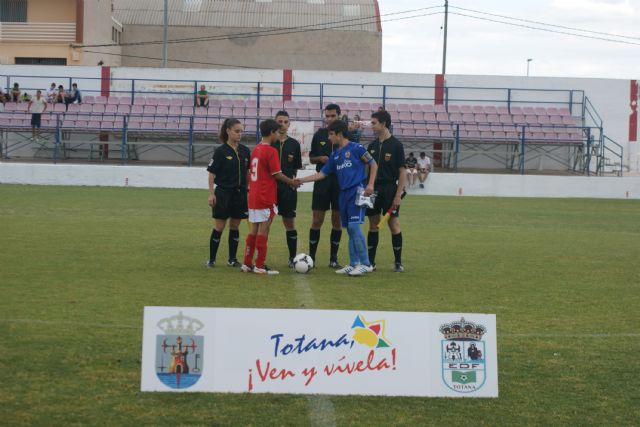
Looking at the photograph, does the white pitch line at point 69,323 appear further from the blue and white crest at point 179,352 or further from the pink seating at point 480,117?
the pink seating at point 480,117

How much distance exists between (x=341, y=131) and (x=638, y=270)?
15.0ft

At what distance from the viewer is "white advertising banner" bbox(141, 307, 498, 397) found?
5691 millimetres

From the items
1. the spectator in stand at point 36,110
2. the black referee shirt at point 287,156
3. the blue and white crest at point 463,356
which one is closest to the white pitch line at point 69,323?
the blue and white crest at point 463,356

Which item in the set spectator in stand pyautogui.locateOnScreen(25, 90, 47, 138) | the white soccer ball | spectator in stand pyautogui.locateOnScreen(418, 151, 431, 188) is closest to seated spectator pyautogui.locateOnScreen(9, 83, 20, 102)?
Result: spectator in stand pyautogui.locateOnScreen(25, 90, 47, 138)

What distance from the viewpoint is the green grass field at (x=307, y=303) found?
5.77m

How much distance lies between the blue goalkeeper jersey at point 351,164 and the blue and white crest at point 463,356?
18.1ft

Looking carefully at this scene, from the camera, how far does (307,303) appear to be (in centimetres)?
916

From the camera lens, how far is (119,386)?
614 centimetres

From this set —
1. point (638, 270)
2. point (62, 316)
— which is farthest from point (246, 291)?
point (638, 270)

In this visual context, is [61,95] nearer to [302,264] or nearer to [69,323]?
[302,264]

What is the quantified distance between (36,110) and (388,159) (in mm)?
26981

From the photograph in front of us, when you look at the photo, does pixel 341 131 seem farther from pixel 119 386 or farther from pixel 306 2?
pixel 306 2

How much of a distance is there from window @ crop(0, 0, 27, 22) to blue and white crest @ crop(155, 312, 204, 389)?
4641 centimetres

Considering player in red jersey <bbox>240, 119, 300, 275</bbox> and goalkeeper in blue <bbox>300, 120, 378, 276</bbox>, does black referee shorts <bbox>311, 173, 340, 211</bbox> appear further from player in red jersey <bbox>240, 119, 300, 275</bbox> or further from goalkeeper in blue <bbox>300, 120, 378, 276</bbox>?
player in red jersey <bbox>240, 119, 300, 275</bbox>
